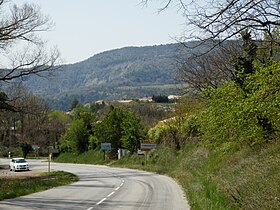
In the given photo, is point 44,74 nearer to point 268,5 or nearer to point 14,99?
point 14,99

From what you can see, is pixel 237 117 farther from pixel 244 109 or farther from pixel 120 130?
pixel 120 130

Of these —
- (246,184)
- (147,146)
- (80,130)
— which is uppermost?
(80,130)

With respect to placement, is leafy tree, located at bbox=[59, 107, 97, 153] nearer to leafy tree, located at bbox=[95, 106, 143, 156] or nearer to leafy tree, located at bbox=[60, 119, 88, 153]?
leafy tree, located at bbox=[60, 119, 88, 153]

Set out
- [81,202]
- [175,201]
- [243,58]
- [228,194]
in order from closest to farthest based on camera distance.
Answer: [228,194] → [81,202] → [175,201] → [243,58]

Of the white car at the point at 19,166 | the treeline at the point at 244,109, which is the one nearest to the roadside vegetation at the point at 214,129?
the treeline at the point at 244,109

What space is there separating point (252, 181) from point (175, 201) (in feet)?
21.8

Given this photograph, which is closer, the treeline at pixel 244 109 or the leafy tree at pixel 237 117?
the treeline at pixel 244 109

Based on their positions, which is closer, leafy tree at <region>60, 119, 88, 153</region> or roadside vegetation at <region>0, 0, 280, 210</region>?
roadside vegetation at <region>0, 0, 280, 210</region>

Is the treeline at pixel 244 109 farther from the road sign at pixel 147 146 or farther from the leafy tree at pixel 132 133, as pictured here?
the leafy tree at pixel 132 133

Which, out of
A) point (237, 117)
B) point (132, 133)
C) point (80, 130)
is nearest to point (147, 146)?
point (132, 133)

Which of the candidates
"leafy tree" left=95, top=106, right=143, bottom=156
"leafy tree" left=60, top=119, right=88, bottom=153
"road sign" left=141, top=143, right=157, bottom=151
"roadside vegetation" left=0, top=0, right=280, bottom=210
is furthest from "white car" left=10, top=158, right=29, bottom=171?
"leafy tree" left=60, top=119, right=88, bottom=153

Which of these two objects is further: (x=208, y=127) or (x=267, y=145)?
(x=208, y=127)

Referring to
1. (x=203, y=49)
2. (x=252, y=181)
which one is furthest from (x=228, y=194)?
(x=203, y=49)

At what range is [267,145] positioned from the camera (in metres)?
20.4
